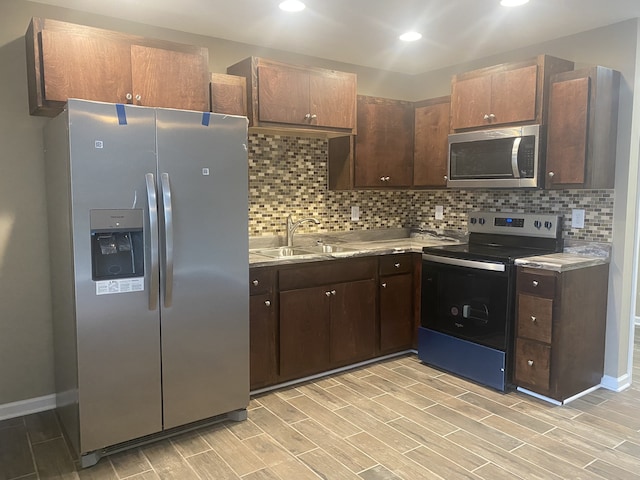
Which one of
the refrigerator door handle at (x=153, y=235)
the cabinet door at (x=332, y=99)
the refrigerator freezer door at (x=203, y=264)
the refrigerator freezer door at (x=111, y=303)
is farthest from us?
the cabinet door at (x=332, y=99)

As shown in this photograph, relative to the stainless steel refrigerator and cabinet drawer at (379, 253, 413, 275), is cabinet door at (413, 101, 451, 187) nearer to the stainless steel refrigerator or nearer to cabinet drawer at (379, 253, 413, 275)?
cabinet drawer at (379, 253, 413, 275)

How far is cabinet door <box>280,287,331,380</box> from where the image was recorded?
10.7 ft

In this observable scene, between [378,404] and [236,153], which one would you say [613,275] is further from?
[236,153]

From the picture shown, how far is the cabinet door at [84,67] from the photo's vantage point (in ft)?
8.34

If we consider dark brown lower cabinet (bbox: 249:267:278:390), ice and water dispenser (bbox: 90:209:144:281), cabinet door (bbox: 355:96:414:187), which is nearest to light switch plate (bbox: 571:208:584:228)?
cabinet door (bbox: 355:96:414:187)

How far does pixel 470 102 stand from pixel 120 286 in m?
2.74

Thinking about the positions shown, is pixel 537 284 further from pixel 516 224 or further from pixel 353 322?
pixel 353 322

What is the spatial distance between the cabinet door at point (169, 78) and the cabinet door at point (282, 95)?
41 cm

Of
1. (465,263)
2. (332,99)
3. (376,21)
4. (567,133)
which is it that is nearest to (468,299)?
(465,263)

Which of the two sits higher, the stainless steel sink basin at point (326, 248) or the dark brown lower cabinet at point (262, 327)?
the stainless steel sink basin at point (326, 248)

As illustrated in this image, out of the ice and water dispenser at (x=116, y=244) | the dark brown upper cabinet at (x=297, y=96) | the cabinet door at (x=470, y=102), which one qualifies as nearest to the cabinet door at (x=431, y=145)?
the cabinet door at (x=470, y=102)

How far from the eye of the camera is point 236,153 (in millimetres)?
2697

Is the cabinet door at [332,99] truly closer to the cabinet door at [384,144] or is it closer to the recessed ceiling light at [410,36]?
the cabinet door at [384,144]

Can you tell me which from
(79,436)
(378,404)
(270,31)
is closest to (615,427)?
(378,404)
